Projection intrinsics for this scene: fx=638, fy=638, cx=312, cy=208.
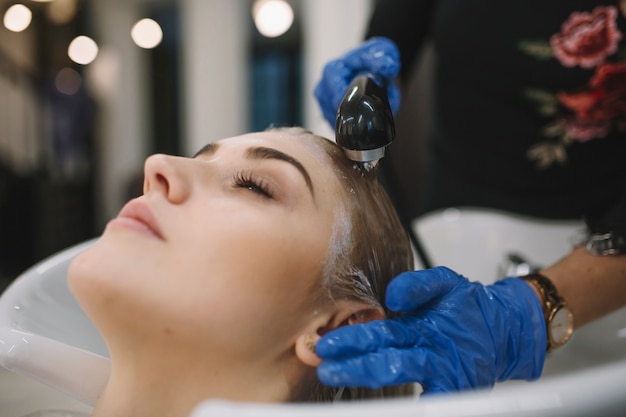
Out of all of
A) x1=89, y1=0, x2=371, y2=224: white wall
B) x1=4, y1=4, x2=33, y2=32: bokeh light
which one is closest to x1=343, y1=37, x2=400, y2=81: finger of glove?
x1=89, y1=0, x2=371, y2=224: white wall

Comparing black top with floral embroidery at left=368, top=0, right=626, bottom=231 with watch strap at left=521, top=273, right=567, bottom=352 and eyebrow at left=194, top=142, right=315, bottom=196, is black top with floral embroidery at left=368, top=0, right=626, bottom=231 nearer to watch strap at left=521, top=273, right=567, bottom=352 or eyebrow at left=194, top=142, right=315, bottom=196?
watch strap at left=521, top=273, right=567, bottom=352

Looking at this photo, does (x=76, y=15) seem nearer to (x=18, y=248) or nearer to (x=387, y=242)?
(x=18, y=248)

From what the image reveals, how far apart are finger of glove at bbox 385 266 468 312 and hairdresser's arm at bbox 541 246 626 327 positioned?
219 millimetres

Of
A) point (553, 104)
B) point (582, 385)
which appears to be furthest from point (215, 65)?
point (582, 385)

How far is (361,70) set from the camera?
47.6 inches

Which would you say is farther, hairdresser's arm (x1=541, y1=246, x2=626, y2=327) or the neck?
hairdresser's arm (x1=541, y1=246, x2=626, y2=327)

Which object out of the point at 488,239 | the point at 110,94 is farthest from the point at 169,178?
the point at 110,94

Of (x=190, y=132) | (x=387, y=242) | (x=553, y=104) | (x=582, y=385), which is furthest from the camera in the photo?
(x=190, y=132)

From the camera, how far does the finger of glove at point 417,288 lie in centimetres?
78

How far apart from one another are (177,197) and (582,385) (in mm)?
537

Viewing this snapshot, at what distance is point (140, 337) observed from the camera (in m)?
0.81

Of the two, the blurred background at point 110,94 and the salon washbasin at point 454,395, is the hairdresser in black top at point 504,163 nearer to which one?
the salon washbasin at point 454,395

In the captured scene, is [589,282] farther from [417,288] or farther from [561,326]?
[417,288]

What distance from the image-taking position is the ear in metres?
0.84
